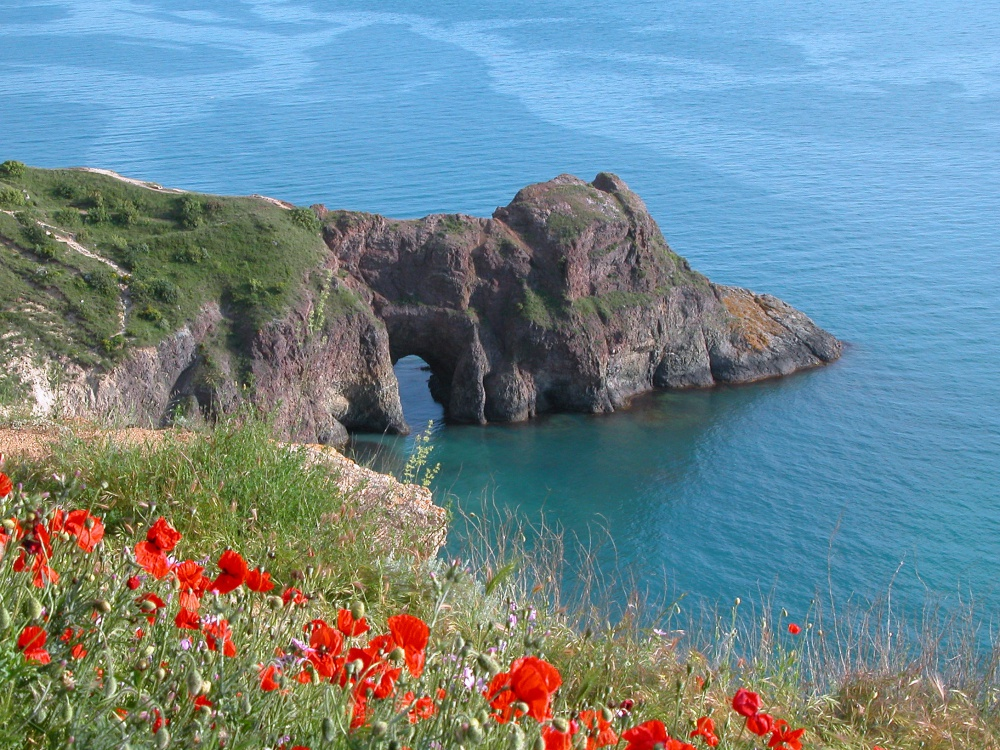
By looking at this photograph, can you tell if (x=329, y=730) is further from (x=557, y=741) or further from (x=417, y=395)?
(x=417, y=395)

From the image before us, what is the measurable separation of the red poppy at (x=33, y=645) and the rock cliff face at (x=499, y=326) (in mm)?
41898

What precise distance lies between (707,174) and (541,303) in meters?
54.3

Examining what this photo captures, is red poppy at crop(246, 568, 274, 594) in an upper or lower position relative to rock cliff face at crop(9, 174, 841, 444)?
upper

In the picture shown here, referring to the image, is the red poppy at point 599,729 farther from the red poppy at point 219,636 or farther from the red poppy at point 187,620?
the red poppy at point 187,620

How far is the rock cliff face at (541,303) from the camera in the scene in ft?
183

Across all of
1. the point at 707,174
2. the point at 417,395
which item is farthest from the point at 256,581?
the point at 707,174

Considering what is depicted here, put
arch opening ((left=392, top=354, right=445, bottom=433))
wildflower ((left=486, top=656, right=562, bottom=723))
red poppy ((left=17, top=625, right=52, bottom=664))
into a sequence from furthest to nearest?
arch opening ((left=392, top=354, right=445, bottom=433)) < red poppy ((left=17, top=625, right=52, bottom=664)) < wildflower ((left=486, top=656, right=562, bottom=723))

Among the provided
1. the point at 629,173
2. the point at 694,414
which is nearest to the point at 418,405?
the point at 694,414

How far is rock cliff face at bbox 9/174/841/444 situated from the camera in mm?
48781

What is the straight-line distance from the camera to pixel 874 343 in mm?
71000

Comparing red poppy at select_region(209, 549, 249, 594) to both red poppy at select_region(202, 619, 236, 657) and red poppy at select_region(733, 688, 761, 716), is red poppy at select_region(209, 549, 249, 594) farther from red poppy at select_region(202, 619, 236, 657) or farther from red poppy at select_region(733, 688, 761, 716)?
red poppy at select_region(733, 688, 761, 716)

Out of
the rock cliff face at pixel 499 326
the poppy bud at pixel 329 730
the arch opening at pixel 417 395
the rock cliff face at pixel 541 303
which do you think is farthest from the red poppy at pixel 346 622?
the arch opening at pixel 417 395

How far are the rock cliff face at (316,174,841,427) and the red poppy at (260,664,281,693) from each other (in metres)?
49.7

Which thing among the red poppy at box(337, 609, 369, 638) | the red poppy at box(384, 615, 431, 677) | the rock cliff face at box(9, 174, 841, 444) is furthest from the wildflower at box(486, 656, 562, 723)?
the rock cliff face at box(9, 174, 841, 444)
